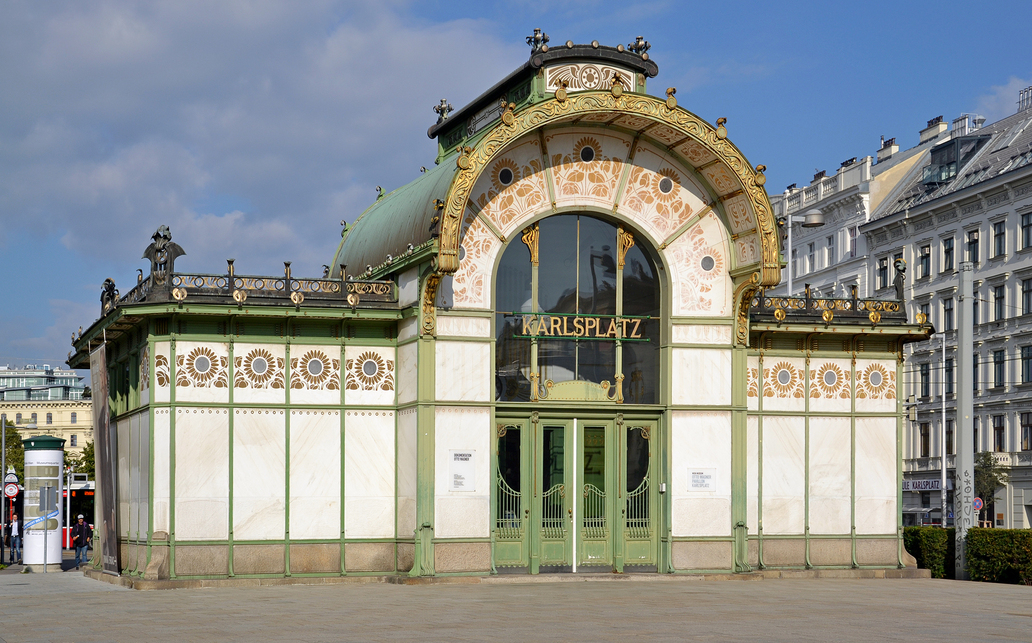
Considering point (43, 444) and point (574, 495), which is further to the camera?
point (43, 444)

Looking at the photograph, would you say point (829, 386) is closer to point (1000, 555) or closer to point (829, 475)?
point (829, 475)

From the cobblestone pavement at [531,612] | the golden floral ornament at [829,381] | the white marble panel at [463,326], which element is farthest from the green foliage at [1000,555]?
the white marble panel at [463,326]

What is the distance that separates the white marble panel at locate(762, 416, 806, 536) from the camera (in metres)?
27.8

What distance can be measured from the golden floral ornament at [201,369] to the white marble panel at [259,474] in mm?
749

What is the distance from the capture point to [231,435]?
25.0m

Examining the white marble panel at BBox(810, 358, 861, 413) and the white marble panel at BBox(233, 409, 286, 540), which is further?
the white marble panel at BBox(810, 358, 861, 413)

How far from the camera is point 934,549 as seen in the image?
2917 cm

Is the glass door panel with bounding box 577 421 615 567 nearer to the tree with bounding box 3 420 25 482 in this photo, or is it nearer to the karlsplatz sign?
the karlsplatz sign

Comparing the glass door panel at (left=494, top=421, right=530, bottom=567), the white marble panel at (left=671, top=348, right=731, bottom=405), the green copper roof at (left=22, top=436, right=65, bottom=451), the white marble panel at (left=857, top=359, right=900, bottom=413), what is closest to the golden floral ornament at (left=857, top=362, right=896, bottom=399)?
the white marble panel at (left=857, top=359, right=900, bottom=413)

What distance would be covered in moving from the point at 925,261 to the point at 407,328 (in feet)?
161

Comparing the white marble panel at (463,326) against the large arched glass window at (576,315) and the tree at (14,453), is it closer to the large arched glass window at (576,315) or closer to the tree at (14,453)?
the large arched glass window at (576,315)

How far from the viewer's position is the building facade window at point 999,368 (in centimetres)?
6126

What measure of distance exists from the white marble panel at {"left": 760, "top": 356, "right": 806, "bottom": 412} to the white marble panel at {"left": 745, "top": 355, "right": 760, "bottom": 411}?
0.15 metres

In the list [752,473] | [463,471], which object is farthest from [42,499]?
[752,473]
